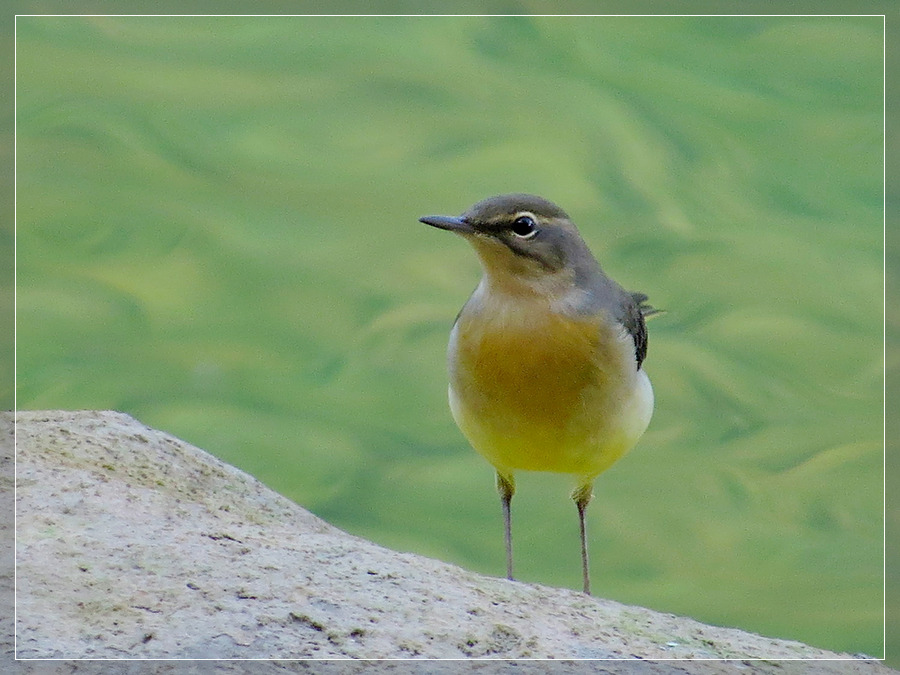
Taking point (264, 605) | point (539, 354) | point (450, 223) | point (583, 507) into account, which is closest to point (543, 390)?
point (539, 354)

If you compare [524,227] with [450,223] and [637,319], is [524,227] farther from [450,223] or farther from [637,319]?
[637,319]

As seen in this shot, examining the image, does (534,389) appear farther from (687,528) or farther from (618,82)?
(618,82)

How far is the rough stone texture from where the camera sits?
16.0 feet

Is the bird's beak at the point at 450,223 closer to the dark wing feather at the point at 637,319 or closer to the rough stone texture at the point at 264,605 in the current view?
the dark wing feather at the point at 637,319

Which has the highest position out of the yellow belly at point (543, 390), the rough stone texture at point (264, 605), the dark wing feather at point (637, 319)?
the dark wing feather at point (637, 319)

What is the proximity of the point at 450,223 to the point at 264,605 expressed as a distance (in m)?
1.89

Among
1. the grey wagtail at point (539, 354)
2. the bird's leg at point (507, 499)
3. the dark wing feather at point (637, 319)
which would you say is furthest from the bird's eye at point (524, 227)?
the bird's leg at point (507, 499)

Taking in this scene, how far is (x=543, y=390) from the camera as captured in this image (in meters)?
6.16

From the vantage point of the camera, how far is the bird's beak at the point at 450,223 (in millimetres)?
5797

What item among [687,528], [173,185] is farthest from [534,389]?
[173,185]

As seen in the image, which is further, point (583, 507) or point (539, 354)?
point (583, 507)

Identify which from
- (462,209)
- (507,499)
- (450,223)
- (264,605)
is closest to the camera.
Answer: (264,605)

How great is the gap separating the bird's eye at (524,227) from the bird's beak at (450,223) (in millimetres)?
237

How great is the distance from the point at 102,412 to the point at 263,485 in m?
0.96
